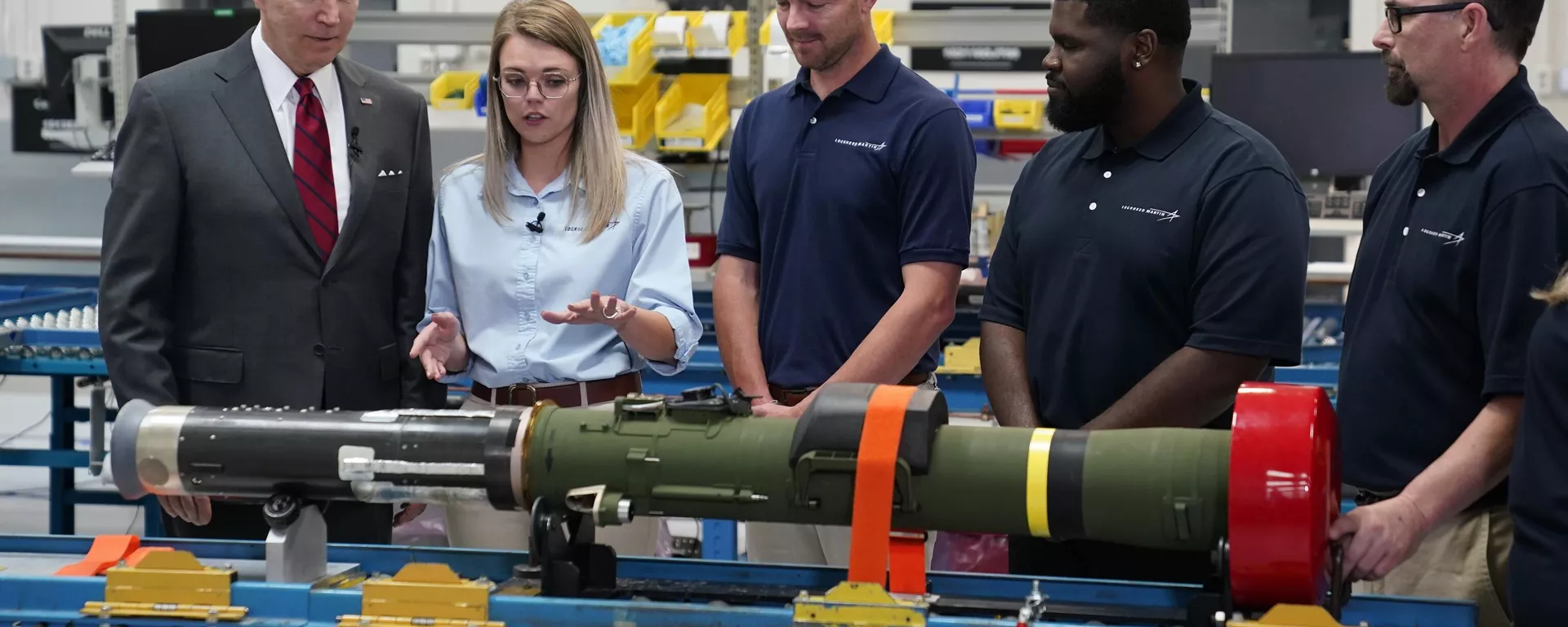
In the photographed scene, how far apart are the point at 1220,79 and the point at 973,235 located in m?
0.96

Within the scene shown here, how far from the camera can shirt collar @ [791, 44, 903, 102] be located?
2.14m

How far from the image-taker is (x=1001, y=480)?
1.33 metres

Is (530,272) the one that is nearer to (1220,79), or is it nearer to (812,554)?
(812,554)

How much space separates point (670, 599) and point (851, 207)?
834mm

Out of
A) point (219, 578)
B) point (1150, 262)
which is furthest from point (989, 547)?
point (219, 578)

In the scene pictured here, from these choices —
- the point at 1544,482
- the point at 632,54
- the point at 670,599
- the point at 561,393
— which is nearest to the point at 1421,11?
the point at 1544,482

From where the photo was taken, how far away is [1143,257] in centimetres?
173

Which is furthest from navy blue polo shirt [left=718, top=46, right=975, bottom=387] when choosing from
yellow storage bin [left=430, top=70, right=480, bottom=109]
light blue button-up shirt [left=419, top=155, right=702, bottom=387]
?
yellow storage bin [left=430, top=70, right=480, bottom=109]

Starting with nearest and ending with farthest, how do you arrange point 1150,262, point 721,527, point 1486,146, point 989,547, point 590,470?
point 590,470 → point 1486,146 → point 1150,262 → point 989,547 → point 721,527

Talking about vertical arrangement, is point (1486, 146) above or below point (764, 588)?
above

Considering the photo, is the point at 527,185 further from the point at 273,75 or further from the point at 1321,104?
the point at 1321,104

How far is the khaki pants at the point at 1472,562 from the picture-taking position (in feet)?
5.31

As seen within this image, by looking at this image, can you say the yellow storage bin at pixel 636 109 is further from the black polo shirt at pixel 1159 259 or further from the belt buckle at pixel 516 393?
the black polo shirt at pixel 1159 259

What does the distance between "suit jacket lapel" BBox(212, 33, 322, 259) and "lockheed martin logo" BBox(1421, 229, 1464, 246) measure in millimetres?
1421
